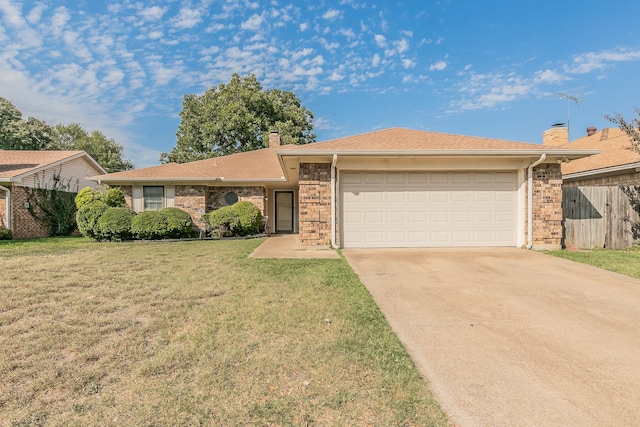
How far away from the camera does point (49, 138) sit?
30391mm

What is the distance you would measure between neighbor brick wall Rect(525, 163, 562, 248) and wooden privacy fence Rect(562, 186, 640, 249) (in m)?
0.98

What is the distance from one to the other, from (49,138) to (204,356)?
3803cm

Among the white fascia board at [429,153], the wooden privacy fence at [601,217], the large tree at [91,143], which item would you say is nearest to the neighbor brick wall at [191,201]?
the white fascia board at [429,153]

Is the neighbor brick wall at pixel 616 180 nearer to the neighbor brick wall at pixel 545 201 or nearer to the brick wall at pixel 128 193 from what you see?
the neighbor brick wall at pixel 545 201

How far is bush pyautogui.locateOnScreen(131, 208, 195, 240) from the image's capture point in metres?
11.9

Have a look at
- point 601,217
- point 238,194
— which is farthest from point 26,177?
point 601,217

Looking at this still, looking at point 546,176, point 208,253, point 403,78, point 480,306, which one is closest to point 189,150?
point 403,78

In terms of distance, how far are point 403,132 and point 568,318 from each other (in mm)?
8097

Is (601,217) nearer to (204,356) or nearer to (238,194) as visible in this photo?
(204,356)

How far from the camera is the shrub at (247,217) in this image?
517 inches

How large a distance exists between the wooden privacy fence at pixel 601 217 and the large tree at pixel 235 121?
63.4ft

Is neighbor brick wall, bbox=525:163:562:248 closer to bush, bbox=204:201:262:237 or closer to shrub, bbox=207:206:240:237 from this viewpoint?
bush, bbox=204:201:262:237

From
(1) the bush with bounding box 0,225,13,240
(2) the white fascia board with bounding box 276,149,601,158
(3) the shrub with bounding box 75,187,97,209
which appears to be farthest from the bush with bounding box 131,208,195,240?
(2) the white fascia board with bounding box 276,149,601,158

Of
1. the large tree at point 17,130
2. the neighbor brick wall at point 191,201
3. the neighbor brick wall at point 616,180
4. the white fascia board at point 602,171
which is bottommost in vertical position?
the neighbor brick wall at point 191,201
